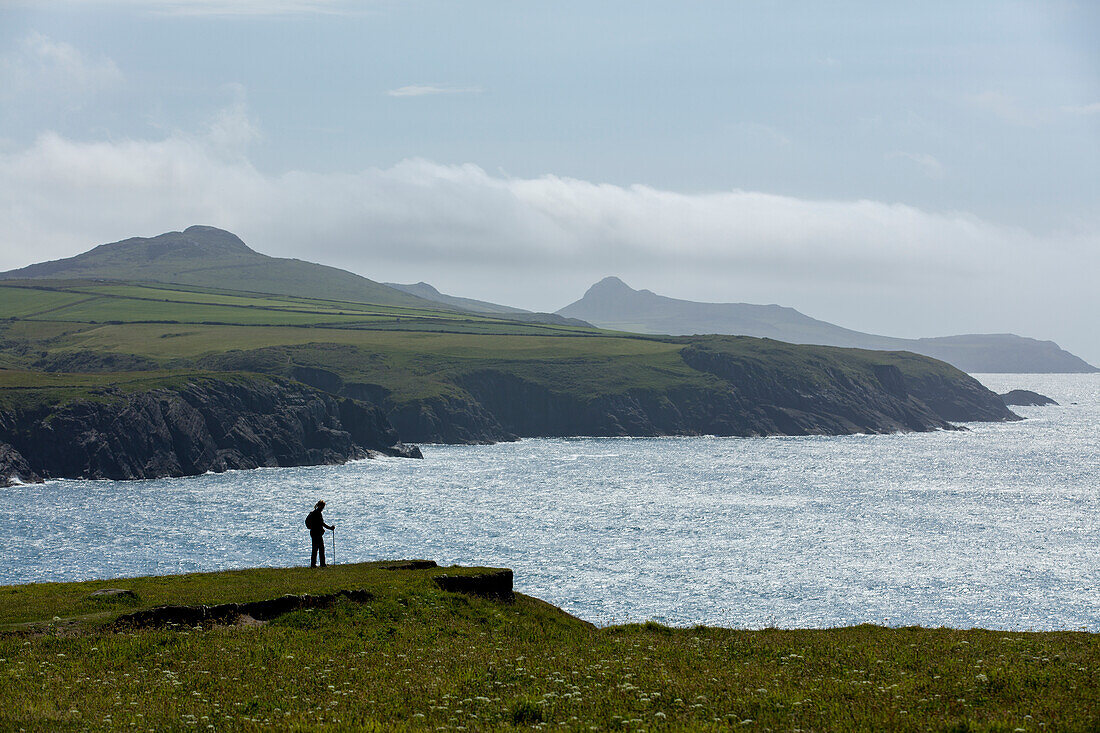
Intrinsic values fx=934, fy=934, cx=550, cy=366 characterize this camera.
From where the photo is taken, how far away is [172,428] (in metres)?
163

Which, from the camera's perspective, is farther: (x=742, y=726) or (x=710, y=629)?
(x=710, y=629)

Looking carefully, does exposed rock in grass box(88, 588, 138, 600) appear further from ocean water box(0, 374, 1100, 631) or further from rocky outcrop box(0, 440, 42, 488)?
rocky outcrop box(0, 440, 42, 488)

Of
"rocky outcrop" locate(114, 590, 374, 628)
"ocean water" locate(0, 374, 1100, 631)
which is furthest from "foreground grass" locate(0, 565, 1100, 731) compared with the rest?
"ocean water" locate(0, 374, 1100, 631)

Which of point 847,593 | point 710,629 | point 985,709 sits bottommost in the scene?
point 847,593

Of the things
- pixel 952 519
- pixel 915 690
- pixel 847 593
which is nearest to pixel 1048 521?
pixel 952 519

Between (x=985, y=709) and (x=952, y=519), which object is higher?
(x=985, y=709)

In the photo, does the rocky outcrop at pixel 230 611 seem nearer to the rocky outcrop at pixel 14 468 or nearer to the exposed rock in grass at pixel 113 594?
the exposed rock in grass at pixel 113 594

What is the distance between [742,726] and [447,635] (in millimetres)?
14471

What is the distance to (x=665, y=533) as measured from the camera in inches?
3991

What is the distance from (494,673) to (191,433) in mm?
155170

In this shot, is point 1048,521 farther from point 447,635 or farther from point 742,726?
point 742,726

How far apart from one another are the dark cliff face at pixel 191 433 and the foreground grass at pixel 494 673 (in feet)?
422

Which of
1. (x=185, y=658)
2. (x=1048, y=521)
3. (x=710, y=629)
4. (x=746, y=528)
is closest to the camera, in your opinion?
(x=185, y=658)

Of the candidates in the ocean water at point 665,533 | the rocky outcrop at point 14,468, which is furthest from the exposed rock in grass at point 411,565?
the rocky outcrop at point 14,468
